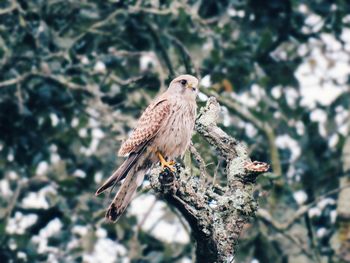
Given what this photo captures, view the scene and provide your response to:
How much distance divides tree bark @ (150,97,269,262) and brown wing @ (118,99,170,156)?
3.03 feet

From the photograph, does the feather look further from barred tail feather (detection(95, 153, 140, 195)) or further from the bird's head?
the bird's head

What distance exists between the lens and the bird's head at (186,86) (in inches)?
221

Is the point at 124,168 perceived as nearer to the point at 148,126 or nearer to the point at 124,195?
the point at 124,195

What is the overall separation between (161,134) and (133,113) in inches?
93.0

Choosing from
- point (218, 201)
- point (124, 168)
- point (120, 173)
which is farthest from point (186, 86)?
point (218, 201)

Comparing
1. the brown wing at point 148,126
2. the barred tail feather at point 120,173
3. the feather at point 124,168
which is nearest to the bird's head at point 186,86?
the brown wing at point 148,126

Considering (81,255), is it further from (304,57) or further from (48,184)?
(304,57)

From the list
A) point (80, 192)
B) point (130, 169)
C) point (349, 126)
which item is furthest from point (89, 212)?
point (349, 126)

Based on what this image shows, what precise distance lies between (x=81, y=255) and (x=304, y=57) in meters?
3.23

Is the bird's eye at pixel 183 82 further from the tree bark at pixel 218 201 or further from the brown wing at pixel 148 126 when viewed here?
the tree bark at pixel 218 201

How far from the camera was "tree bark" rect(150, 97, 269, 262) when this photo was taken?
12.2 ft

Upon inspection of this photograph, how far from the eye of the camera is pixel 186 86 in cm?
566

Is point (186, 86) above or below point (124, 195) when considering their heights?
above

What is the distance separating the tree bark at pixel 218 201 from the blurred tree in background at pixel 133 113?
101 inches
